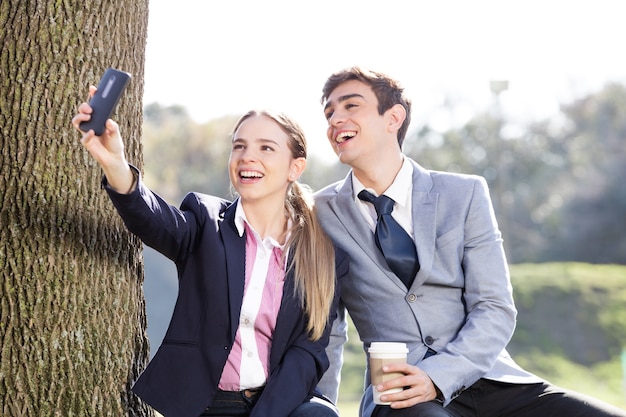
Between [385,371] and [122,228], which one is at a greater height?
[122,228]

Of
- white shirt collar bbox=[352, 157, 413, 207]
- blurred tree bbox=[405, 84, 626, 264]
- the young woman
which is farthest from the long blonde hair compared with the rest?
blurred tree bbox=[405, 84, 626, 264]

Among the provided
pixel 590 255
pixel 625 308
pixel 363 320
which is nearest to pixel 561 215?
pixel 590 255

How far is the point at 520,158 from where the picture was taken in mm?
34375

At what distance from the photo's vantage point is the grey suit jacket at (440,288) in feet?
11.7

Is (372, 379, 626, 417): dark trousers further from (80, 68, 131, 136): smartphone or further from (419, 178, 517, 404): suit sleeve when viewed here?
(80, 68, 131, 136): smartphone

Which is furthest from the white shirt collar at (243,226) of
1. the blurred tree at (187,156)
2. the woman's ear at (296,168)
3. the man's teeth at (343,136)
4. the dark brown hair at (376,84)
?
the blurred tree at (187,156)

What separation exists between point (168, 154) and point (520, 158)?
14.7 metres

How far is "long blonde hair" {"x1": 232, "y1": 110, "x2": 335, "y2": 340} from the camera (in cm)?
326

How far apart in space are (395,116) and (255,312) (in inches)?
54.8

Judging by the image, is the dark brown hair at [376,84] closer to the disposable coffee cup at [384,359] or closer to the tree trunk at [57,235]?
the tree trunk at [57,235]

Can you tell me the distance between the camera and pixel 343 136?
12.9 feet

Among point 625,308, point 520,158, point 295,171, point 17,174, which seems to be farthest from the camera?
point 520,158

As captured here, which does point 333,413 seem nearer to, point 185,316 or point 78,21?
point 185,316

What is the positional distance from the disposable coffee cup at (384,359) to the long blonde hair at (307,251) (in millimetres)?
253
